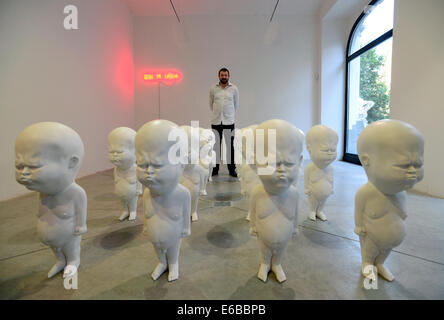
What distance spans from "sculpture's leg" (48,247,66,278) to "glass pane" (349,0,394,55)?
23.4 ft

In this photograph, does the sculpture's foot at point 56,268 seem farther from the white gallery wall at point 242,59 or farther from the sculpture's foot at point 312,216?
the white gallery wall at point 242,59

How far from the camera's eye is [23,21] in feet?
13.2

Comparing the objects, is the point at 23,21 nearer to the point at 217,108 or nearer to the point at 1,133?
the point at 1,133

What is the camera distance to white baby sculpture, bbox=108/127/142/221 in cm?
262

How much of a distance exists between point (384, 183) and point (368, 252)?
57cm

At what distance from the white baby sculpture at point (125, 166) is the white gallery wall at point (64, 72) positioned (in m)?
2.34

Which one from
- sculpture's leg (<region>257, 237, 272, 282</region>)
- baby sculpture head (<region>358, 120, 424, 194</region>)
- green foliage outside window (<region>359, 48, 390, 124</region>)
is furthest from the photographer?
green foliage outside window (<region>359, 48, 390, 124</region>)

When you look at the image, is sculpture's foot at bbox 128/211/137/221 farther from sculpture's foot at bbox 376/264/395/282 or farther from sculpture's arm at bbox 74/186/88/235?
sculpture's foot at bbox 376/264/395/282

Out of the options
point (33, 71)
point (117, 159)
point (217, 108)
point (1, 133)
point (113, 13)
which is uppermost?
point (113, 13)

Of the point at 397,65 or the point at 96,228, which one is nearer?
the point at 96,228

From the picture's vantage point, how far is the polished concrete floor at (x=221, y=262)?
66.0 inches

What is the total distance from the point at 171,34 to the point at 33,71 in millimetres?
4978

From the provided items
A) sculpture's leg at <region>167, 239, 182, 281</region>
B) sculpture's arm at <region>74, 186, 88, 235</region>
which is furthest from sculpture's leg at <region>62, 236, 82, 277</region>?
sculpture's leg at <region>167, 239, 182, 281</region>

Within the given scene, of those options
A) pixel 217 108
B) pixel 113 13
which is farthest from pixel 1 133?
pixel 113 13
